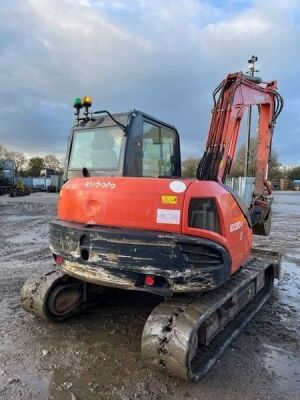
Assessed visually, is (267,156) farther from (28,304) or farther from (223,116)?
(28,304)

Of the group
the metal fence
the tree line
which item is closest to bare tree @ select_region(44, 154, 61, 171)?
the tree line

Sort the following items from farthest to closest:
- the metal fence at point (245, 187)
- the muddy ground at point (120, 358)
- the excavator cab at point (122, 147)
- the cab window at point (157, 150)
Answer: the metal fence at point (245, 187) < the cab window at point (157, 150) < the excavator cab at point (122, 147) < the muddy ground at point (120, 358)

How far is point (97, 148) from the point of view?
4.68 metres

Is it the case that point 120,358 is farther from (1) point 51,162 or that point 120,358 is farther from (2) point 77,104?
(1) point 51,162

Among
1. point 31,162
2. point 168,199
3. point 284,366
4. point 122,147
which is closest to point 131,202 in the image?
point 168,199

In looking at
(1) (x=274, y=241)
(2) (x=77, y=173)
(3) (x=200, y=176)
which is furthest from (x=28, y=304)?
(1) (x=274, y=241)

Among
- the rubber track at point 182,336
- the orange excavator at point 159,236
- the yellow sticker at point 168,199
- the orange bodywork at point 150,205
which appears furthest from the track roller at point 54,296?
the yellow sticker at point 168,199

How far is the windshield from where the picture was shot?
4.42 m

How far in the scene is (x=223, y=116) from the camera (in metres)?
4.80

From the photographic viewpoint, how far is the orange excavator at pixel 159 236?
11.4 ft

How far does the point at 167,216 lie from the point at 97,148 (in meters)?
1.57

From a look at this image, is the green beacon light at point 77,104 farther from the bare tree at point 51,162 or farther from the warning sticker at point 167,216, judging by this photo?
the bare tree at point 51,162

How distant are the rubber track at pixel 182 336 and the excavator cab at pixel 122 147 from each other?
4.91 ft

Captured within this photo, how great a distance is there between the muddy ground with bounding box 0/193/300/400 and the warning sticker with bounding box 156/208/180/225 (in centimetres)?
135
